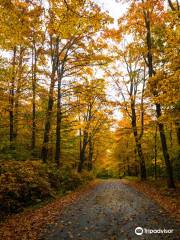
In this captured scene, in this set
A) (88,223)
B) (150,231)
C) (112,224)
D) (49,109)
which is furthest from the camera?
(49,109)

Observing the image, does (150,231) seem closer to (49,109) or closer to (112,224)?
(112,224)

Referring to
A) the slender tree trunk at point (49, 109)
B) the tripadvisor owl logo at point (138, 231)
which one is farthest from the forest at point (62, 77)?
the tripadvisor owl logo at point (138, 231)

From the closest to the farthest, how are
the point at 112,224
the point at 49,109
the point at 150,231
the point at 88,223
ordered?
the point at 150,231 < the point at 112,224 < the point at 88,223 < the point at 49,109

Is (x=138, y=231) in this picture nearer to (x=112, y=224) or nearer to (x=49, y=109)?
(x=112, y=224)

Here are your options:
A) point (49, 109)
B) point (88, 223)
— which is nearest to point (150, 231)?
point (88, 223)

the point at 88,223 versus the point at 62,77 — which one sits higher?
the point at 62,77

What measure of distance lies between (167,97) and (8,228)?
28.1 feet

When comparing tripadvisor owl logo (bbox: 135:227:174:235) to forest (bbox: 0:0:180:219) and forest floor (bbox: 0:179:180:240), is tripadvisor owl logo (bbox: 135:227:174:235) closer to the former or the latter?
forest floor (bbox: 0:179:180:240)

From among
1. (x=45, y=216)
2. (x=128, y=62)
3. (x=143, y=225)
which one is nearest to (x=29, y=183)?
(x=45, y=216)

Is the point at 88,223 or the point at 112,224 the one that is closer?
the point at 112,224

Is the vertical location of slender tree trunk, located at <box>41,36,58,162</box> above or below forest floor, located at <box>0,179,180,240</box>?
above

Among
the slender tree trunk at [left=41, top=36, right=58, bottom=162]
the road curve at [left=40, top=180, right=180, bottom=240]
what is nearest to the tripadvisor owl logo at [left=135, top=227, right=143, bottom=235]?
the road curve at [left=40, top=180, right=180, bottom=240]

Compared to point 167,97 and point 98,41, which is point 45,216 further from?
point 98,41

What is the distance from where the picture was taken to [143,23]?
17.0m
